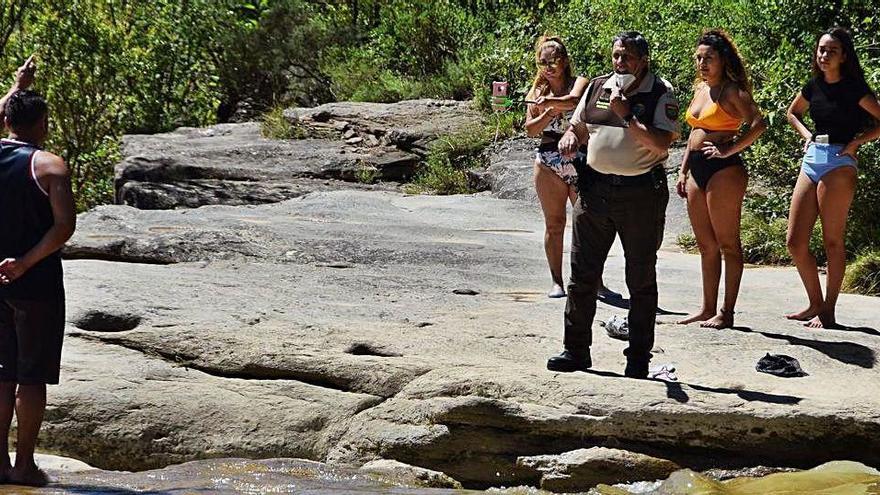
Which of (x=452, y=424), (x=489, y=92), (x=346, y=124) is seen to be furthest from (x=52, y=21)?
(x=452, y=424)

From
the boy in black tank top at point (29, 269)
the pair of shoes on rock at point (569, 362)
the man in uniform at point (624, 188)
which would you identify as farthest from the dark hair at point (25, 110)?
the pair of shoes on rock at point (569, 362)

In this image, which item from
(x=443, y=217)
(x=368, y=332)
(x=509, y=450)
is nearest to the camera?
(x=509, y=450)

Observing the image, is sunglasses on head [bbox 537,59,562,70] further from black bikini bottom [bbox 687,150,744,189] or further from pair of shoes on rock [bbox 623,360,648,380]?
pair of shoes on rock [bbox 623,360,648,380]

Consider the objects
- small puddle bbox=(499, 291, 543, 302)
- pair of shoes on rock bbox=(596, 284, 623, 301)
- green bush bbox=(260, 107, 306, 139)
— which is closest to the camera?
pair of shoes on rock bbox=(596, 284, 623, 301)

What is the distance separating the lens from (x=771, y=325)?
7.48 m

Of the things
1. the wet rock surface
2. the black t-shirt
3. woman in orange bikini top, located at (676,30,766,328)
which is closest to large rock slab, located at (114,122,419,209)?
the wet rock surface

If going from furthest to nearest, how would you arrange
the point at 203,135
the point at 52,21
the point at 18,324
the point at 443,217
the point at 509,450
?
the point at 52,21
the point at 203,135
the point at 443,217
the point at 509,450
the point at 18,324

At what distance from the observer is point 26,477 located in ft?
18.8

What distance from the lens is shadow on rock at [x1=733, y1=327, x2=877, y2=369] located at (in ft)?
22.3

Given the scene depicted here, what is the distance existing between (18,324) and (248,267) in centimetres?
327

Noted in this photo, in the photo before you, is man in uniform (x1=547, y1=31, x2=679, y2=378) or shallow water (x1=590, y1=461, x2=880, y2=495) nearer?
shallow water (x1=590, y1=461, x2=880, y2=495)

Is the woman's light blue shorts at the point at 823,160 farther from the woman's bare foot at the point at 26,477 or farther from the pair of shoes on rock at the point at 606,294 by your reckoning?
the woman's bare foot at the point at 26,477

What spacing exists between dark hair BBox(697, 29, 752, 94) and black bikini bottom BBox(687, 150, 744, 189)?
39 centimetres

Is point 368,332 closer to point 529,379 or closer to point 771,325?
point 529,379
